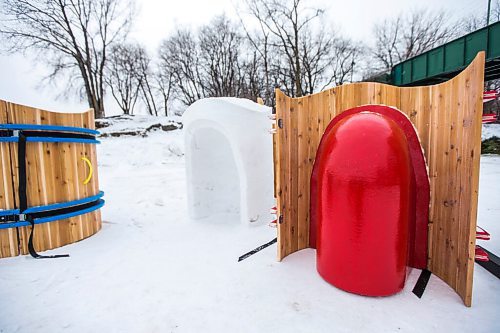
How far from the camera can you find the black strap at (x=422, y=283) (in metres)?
2.45

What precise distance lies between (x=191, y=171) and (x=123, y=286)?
241cm

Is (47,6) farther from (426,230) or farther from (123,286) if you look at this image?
(426,230)

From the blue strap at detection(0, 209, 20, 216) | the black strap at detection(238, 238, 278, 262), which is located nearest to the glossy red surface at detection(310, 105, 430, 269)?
the black strap at detection(238, 238, 278, 262)

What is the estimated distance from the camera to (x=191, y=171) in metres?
4.81

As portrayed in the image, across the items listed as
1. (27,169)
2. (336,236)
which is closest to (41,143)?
(27,169)

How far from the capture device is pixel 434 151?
2646mm

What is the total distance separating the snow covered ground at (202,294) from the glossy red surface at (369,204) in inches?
9.9

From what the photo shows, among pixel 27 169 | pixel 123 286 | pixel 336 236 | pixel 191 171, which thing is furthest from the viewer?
pixel 191 171

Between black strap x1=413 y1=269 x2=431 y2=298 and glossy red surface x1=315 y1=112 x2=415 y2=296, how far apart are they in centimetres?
19

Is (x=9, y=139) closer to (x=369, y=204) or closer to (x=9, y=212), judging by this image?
(x=9, y=212)

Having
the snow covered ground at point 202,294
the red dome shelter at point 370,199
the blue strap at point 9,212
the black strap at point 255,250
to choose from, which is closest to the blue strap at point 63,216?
the blue strap at point 9,212

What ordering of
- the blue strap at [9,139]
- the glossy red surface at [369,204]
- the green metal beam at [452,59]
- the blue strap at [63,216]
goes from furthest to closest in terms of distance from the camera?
the green metal beam at [452,59] < the blue strap at [63,216] < the blue strap at [9,139] < the glossy red surface at [369,204]

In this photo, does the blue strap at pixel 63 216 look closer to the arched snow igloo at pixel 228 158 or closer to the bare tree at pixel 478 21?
the arched snow igloo at pixel 228 158

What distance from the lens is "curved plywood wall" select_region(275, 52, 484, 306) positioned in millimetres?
2156
